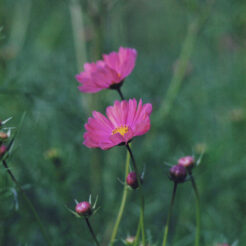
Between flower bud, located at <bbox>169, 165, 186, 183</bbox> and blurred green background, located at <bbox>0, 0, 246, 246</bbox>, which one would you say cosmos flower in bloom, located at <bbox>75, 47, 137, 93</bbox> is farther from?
blurred green background, located at <bbox>0, 0, 246, 246</bbox>

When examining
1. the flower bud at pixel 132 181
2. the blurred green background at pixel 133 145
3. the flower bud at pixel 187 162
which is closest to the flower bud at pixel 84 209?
the flower bud at pixel 132 181

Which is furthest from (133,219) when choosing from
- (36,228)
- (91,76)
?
(91,76)

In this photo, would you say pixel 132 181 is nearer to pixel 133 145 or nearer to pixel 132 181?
pixel 132 181

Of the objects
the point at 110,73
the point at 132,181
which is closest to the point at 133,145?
the point at 110,73

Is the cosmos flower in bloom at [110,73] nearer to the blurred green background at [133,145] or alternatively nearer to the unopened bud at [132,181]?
the unopened bud at [132,181]

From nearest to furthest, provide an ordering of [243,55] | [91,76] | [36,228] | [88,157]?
1. [91,76]
2. [36,228]
3. [88,157]
4. [243,55]

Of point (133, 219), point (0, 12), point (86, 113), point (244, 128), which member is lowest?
point (133, 219)

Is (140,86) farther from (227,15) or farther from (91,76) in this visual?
(91,76)
